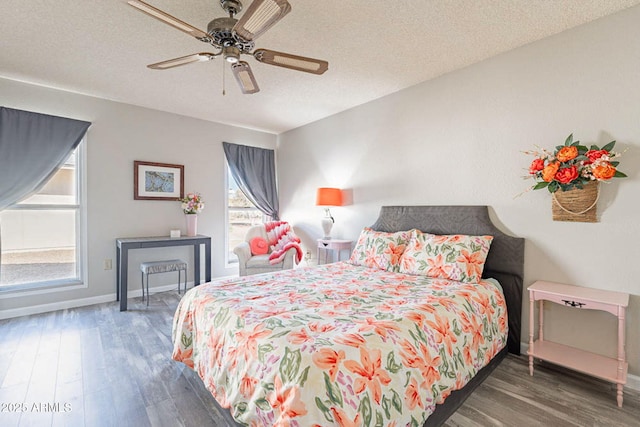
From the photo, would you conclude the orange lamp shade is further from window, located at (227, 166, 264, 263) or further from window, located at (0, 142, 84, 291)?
window, located at (0, 142, 84, 291)

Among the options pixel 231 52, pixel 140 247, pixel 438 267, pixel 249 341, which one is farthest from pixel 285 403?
pixel 140 247

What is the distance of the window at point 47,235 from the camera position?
3305 mm

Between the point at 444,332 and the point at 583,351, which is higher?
the point at 444,332

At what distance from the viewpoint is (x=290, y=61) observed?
1998 millimetres

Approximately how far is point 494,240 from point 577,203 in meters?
0.65

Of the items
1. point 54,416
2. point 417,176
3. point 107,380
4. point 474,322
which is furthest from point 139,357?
point 417,176

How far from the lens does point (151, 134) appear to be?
4.12m

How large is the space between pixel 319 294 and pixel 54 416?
1686mm

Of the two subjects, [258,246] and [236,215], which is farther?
[236,215]

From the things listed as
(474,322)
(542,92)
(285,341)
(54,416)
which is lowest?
(54,416)

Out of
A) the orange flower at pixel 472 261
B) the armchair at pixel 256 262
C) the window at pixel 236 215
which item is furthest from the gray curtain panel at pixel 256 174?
the orange flower at pixel 472 261

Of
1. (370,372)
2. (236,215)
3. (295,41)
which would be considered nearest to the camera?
(370,372)

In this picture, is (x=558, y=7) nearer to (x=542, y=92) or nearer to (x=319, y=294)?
(x=542, y=92)

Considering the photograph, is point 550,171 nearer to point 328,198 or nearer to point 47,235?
point 328,198
